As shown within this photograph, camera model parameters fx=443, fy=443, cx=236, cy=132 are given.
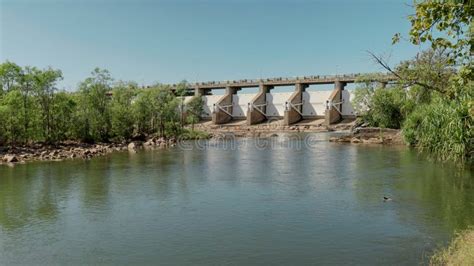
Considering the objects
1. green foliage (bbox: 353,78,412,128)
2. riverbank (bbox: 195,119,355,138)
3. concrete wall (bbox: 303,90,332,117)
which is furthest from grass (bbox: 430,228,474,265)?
concrete wall (bbox: 303,90,332,117)

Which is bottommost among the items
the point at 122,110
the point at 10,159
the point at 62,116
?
the point at 10,159

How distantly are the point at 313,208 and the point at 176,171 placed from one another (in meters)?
11.7

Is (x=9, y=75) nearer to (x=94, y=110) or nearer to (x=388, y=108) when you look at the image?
(x=94, y=110)

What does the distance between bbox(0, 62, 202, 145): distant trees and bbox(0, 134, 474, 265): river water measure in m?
12.9

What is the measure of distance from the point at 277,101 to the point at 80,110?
132 ft

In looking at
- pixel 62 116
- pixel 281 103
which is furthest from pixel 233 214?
pixel 281 103

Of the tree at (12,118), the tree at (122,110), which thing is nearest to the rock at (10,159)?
the tree at (12,118)

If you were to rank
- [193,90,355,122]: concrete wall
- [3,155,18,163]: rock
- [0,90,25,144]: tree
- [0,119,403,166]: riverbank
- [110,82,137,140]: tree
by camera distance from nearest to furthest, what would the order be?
[3,155,18,163]: rock → [0,119,403,166]: riverbank → [0,90,25,144]: tree → [110,82,137,140]: tree → [193,90,355,122]: concrete wall

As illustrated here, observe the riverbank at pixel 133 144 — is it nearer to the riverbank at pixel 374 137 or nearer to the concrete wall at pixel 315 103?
the riverbank at pixel 374 137

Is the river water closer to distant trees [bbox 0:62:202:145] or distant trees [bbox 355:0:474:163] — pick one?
distant trees [bbox 355:0:474:163]

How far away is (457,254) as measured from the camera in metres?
8.91

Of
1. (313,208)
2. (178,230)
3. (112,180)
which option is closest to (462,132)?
(313,208)

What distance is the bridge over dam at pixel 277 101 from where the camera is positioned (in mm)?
69312

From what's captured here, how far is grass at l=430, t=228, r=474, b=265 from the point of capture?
319 inches
